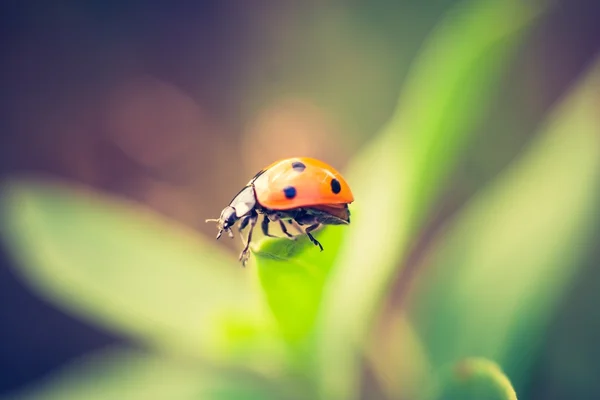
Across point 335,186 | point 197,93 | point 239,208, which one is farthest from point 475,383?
point 197,93

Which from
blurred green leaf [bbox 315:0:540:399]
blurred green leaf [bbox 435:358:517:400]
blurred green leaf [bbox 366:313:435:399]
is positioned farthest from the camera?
blurred green leaf [bbox 366:313:435:399]

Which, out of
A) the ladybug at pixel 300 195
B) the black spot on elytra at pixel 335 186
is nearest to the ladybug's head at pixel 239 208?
the ladybug at pixel 300 195

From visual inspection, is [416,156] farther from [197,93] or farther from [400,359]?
[197,93]

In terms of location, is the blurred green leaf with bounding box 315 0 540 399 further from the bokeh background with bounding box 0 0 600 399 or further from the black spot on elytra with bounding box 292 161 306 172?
the bokeh background with bounding box 0 0 600 399

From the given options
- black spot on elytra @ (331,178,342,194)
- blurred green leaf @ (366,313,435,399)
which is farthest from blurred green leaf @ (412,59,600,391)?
black spot on elytra @ (331,178,342,194)

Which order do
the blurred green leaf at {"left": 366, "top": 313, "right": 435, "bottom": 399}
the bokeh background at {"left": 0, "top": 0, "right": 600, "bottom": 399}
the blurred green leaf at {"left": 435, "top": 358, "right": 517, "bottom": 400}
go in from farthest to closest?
1. the bokeh background at {"left": 0, "top": 0, "right": 600, "bottom": 399}
2. the blurred green leaf at {"left": 366, "top": 313, "right": 435, "bottom": 399}
3. the blurred green leaf at {"left": 435, "top": 358, "right": 517, "bottom": 400}

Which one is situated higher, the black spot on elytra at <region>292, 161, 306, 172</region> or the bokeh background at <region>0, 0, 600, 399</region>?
the bokeh background at <region>0, 0, 600, 399</region>

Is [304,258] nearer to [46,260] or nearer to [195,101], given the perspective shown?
[46,260]
